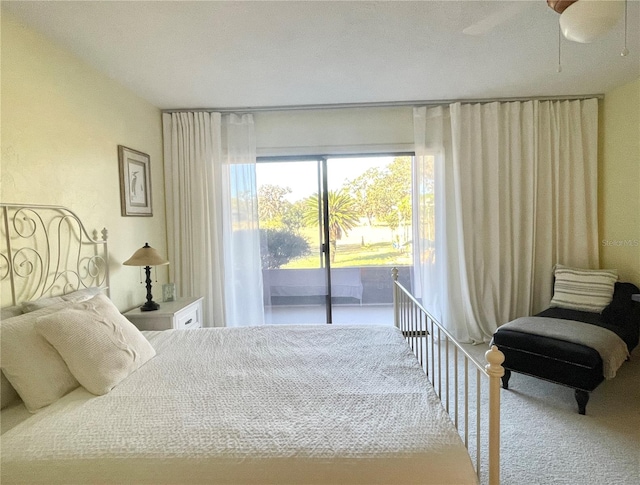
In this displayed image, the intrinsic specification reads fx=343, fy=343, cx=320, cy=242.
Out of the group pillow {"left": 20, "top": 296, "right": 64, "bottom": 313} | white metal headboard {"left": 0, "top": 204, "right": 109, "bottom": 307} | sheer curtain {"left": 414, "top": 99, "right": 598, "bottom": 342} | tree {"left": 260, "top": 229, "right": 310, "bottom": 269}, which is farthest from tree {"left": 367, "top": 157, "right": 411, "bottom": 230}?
pillow {"left": 20, "top": 296, "right": 64, "bottom": 313}

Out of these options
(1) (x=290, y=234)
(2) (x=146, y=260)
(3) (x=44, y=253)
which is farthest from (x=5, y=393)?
(1) (x=290, y=234)

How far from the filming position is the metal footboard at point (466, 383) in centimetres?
117

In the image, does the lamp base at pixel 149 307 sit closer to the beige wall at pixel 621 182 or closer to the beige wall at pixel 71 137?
the beige wall at pixel 71 137

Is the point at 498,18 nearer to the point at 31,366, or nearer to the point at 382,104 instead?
the point at 382,104

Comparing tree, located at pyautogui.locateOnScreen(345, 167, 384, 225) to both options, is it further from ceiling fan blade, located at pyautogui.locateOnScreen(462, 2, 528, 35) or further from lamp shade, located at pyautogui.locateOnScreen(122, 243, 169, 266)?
lamp shade, located at pyautogui.locateOnScreen(122, 243, 169, 266)

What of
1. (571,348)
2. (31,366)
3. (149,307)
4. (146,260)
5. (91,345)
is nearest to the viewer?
(31,366)

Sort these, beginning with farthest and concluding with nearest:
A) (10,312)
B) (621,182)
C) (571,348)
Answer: (621,182), (571,348), (10,312)

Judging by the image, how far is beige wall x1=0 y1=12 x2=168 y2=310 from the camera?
1.85 meters

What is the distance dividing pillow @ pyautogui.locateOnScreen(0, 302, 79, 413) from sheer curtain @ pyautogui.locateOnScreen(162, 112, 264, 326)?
6.68 feet

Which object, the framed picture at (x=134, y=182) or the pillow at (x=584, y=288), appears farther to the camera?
the pillow at (x=584, y=288)

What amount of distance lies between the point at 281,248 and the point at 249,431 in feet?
8.81

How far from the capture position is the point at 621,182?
3242 mm

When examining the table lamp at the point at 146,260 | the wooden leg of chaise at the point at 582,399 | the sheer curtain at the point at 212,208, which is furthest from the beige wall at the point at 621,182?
the table lamp at the point at 146,260

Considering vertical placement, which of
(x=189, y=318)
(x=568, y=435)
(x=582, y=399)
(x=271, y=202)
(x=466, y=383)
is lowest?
(x=568, y=435)
